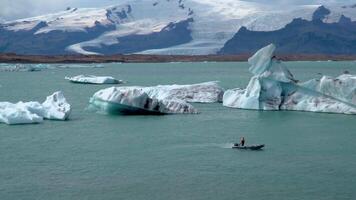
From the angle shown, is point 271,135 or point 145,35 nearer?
point 271,135

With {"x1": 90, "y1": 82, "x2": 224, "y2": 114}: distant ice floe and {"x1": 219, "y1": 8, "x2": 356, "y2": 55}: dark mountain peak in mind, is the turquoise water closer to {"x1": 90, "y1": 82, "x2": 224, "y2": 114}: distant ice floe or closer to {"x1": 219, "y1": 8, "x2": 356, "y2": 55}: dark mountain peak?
{"x1": 90, "y1": 82, "x2": 224, "y2": 114}: distant ice floe

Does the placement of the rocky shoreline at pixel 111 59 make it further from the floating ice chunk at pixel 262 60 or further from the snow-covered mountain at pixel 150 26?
the floating ice chunk at pixel 262 60

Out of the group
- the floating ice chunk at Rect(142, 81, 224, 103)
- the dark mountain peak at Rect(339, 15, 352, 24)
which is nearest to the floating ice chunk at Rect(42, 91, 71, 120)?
the floating ice chunk at Rect(142, 81, 224, 103)

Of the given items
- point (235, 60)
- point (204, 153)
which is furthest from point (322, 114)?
point (235, 60)

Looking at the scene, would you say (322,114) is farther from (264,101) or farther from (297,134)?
(297,134)

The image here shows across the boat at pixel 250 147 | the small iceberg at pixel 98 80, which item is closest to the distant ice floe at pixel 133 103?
the boat at pixel 250 147

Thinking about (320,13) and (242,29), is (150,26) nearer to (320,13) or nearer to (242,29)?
(242,29)
